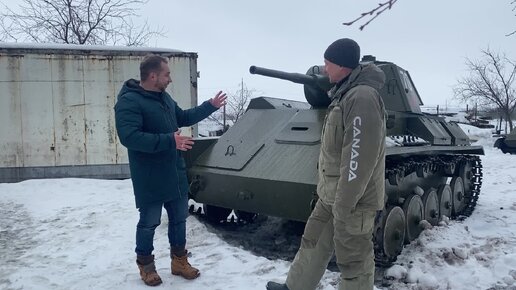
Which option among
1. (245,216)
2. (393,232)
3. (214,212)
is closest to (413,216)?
(393,232)

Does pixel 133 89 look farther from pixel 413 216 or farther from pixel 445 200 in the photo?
pixel 445 200

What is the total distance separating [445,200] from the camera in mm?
6973

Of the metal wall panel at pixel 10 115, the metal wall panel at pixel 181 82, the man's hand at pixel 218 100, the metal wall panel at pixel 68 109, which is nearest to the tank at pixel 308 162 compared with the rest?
the man's hand at pixel 218 100

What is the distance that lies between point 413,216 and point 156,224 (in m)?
3.19

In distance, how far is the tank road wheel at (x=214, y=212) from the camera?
6461mm

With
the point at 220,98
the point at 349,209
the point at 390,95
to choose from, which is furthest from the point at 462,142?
the point at 349,209

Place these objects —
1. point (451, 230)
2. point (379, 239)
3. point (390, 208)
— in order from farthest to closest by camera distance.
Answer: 1. point (451, 230)
2. point (390, 208)
3. point (379, 239)

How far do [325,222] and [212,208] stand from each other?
3289 mm

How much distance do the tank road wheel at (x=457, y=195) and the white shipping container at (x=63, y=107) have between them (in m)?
5.48

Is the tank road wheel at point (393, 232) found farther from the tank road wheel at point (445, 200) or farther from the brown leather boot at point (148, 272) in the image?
the brown leather boot at point (148, 272)

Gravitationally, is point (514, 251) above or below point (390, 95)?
below

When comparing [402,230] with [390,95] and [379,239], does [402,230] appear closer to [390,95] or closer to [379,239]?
[379,239]

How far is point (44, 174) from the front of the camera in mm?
9688

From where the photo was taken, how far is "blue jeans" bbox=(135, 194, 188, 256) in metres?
3.80
